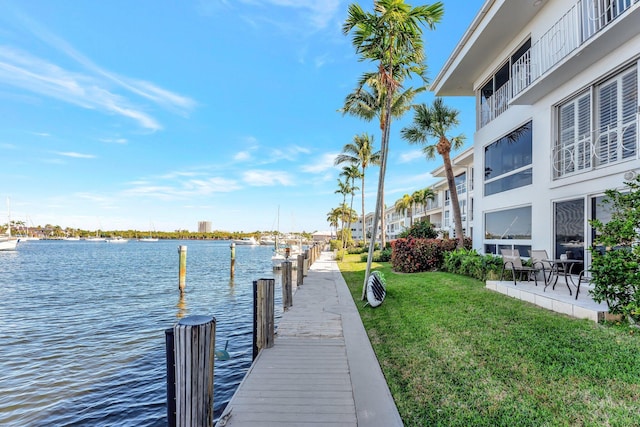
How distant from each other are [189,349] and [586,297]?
7301mm

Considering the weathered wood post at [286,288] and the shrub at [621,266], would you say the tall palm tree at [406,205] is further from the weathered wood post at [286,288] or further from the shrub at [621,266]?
the shrub at [621,266]

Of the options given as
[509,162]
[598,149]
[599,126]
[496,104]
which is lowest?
[598,149]

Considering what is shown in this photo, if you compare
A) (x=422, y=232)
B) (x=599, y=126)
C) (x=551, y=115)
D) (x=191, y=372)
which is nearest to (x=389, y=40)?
(x=551, y=115)

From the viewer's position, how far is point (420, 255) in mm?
13875

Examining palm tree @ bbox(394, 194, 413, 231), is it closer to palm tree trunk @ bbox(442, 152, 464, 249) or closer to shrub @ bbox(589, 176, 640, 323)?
palm tree trunk @ bbox(442, 152, 464, 249)

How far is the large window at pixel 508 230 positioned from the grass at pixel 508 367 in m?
4.14

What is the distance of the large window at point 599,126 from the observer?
22.6 ft

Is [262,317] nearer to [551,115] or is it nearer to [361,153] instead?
[551,115]

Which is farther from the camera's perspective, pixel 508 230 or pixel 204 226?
pixel 204 226

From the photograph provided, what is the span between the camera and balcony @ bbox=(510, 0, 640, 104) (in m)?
6.57

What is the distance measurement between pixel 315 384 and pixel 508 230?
31.9ft

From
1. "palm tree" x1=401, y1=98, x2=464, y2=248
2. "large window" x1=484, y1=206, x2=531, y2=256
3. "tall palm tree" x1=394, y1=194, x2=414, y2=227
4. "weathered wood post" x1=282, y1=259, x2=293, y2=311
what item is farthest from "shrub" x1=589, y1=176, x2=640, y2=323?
"tall palm tree" x1=394, y1=194, x2=414, y2=227

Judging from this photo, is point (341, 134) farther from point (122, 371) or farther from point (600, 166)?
point (122, 371)

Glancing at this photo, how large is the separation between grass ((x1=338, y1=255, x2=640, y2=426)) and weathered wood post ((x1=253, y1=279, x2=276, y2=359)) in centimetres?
186
